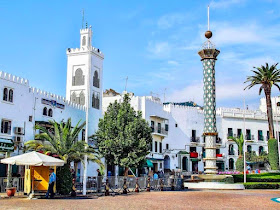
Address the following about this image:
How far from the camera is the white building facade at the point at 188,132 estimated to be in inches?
1956

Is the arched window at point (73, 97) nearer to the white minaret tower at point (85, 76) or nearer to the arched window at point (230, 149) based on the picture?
the white minaret tower at point (85, 76)

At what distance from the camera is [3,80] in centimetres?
2873

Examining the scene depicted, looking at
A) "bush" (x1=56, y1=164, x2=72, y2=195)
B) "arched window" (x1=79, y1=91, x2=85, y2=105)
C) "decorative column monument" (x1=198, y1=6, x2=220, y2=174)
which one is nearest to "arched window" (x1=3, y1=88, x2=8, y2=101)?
"bush" (x1=56, y1=164, x2=72, y2=195)

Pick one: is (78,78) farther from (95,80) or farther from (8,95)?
(8,95)

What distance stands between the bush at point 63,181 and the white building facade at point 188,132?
25.7 m

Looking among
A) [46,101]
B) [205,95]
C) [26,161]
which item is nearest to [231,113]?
[205,95]

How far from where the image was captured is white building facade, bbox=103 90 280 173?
49688mm

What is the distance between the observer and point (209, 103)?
114ft

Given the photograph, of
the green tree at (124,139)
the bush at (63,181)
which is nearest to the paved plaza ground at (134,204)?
the bush at (63,181)

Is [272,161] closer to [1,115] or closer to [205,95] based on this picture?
[205,95]

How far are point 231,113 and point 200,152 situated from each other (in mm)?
8182

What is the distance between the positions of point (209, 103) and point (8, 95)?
54.3 feet

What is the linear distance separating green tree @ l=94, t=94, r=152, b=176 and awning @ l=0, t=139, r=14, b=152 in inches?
297

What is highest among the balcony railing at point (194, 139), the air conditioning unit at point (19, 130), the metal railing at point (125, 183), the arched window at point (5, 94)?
the arched window at point (5, 94)
